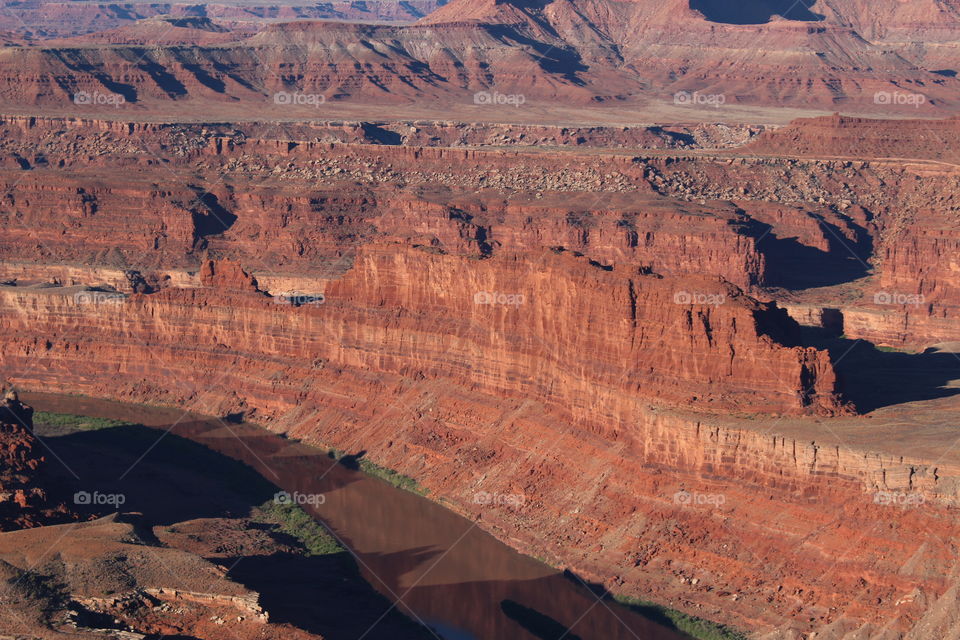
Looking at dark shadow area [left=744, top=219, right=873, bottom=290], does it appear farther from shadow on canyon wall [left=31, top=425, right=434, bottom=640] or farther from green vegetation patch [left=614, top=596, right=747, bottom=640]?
green vegetation patch [left=614, top=596, right=747, bottom=640]

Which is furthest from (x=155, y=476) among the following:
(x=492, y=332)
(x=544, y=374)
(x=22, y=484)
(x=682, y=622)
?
(x=682, y=622)

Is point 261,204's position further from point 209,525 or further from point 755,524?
point 755,524

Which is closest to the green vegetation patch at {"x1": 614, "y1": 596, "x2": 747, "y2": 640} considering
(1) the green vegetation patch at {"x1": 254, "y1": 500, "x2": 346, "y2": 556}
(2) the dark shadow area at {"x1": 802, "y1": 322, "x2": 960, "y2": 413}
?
(2) the dark shadow area at {"x1": 802, "y1": 322, "x2": 960, "y2": 413}

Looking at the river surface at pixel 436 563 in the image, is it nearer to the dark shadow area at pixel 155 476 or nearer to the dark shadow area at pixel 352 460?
the dark shadow area at pixel 352 460

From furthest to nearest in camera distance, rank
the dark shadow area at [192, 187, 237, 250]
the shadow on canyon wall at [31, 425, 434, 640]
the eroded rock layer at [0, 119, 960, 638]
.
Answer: the dark shadow area at [192, 187, 237, 250] → the eroded rock layer at [0, 119, 960, 638] → the shadow on canyon wall at [31, 425, 434, 640]

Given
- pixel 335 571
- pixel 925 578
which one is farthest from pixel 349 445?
pixel 925 578

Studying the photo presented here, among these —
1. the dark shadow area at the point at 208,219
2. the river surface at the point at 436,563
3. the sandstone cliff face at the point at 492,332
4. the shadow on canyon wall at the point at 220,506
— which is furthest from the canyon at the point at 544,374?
the river surface at the point at 436,563

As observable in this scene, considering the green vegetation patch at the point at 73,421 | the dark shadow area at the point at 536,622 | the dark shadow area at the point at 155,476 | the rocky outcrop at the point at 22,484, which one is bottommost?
the green vegetation patch at the point at 73,421
